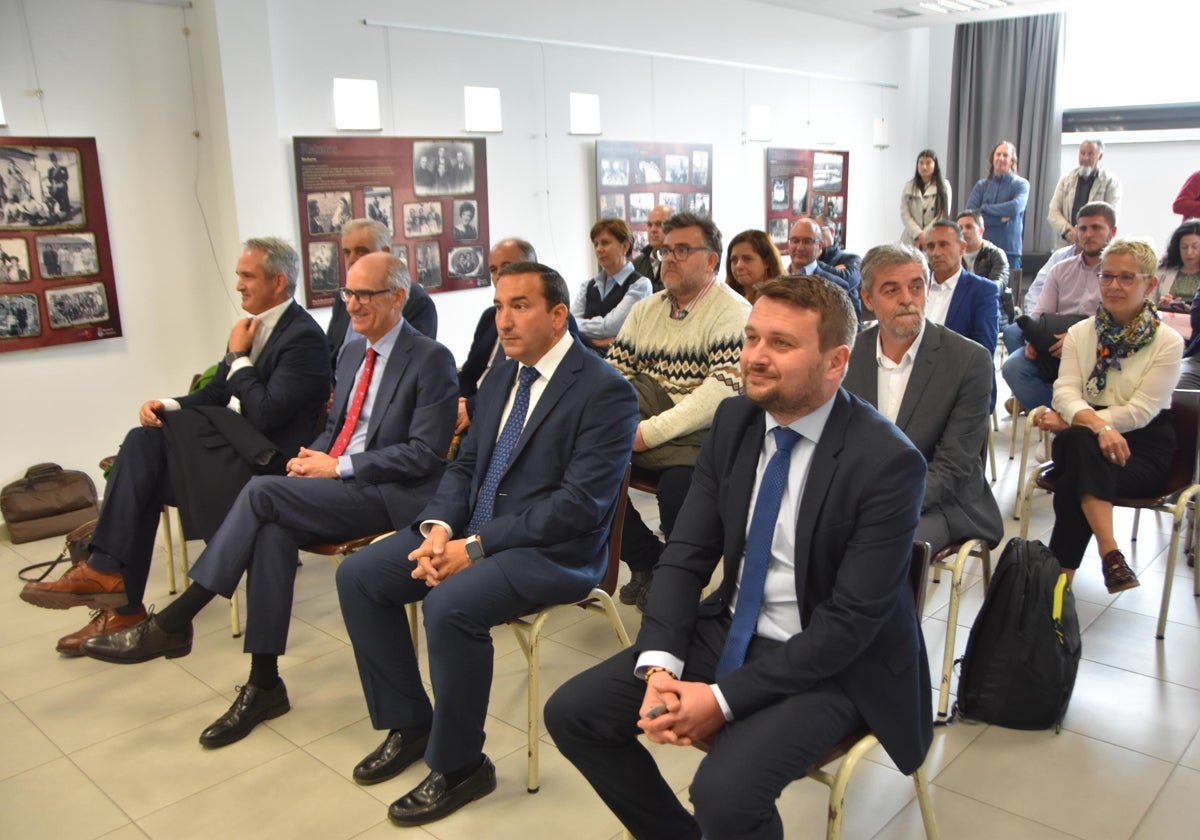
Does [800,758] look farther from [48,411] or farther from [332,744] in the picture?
[48,411]

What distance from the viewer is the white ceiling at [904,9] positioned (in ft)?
27.8

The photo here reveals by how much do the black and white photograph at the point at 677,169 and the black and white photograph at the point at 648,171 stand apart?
125mm

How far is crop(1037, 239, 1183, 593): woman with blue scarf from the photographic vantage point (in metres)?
3.25

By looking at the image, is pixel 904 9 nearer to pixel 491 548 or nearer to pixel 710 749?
pixel 491 548

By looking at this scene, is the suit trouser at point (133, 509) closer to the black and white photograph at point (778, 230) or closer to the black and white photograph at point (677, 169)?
the black and white photograph at point (677, 169)

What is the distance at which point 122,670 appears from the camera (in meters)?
3.27

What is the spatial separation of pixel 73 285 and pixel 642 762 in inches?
170

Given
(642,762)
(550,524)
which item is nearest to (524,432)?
(550,524)

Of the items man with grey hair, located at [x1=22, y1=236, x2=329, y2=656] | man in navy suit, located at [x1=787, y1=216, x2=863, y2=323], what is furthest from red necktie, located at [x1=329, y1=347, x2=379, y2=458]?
man in navy suit, located at [x1=787, y1=216, x2=863, y2=323]

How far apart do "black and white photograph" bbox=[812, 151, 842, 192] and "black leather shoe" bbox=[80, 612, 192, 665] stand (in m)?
7.58

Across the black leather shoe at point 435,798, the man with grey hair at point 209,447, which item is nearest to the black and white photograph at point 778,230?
the man with grey hair at point 209,447

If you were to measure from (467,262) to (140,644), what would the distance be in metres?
3.73

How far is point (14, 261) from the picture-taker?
4695 millimetres

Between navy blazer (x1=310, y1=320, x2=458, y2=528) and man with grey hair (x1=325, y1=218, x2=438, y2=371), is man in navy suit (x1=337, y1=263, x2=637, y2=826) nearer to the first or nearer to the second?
navy blazer (x1=310, y1=320, x2=458, y2=528)
